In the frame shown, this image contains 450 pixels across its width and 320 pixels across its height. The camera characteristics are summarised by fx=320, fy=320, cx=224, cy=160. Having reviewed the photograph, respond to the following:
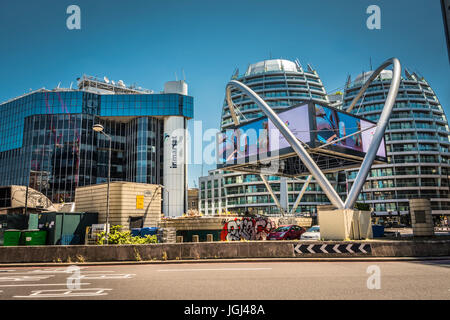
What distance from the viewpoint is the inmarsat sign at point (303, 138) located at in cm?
3077

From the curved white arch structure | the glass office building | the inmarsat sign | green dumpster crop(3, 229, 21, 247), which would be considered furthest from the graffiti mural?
the glass office building

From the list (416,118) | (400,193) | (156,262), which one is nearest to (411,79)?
(416,118)

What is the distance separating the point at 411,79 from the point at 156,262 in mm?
109948

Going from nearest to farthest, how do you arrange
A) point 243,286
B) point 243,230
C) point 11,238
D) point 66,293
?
point 66,293 < point 243,286 < point 11,238 < point 243,230

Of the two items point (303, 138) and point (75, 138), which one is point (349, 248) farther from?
point (75, 138)

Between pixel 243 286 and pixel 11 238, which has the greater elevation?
pixel 11 238

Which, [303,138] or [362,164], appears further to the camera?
[303,138]

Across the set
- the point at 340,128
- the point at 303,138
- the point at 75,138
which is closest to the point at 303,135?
the point at 303,138

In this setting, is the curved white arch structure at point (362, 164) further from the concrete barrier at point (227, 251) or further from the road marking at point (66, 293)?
the road marking at point (66, 293)

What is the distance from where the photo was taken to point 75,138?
3132 inches

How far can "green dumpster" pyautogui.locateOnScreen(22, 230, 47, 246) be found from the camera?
24.9m

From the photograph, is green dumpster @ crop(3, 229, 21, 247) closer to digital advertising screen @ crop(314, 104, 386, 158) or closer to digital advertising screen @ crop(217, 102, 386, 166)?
digital advertising screen @ crop(217, 102, 386, 166)

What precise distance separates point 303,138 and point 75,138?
66.3 metres
